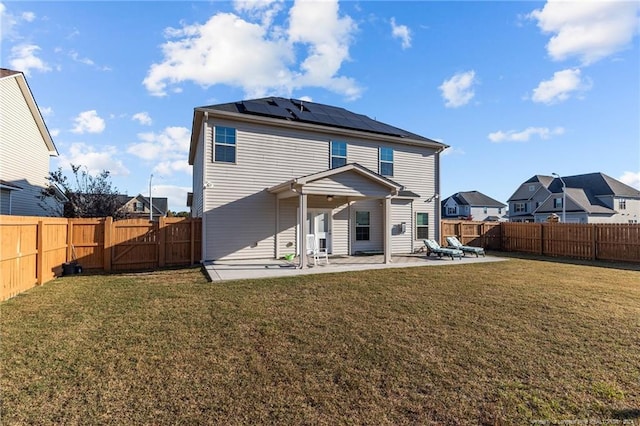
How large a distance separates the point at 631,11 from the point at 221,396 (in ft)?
43.6

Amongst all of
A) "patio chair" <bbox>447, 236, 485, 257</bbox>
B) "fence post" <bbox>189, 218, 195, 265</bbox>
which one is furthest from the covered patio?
"patio chair" <bbox>447, 236, 485, 257</bbox>

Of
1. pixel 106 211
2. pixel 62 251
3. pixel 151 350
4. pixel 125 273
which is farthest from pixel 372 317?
pixel 106 211

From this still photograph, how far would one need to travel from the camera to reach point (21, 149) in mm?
15094

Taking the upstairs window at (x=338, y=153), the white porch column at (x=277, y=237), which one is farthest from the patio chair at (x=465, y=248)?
the white porch column at (x=277, y=237)

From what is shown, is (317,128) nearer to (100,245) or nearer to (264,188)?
(264,188)

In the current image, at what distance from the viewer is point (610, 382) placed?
11.1ft

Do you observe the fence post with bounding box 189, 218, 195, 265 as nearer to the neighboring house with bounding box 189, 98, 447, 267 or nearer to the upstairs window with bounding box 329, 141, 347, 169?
the neighboring house with bounding box 189, 98, 447, 267

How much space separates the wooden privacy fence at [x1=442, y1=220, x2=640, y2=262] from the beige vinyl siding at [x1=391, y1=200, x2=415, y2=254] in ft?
8.92

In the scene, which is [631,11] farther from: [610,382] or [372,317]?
[372,317]

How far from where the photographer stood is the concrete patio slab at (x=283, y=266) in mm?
9297

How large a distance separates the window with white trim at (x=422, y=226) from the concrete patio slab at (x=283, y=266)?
122 inches

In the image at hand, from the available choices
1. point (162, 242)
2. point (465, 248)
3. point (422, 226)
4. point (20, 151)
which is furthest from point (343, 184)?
point (20, 151)

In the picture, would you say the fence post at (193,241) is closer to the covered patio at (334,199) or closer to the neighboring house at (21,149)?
the covered patio at (334,199)

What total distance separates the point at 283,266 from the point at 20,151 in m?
14.8
